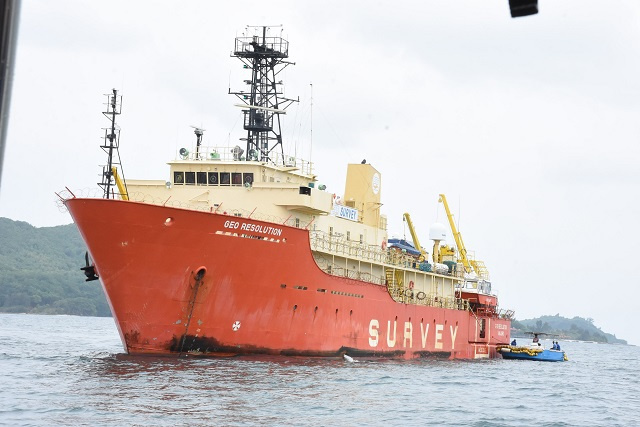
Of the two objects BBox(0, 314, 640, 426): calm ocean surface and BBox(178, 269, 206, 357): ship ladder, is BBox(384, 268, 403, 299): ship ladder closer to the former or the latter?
BBox(0, 314, 640, 426): calm ocean surface

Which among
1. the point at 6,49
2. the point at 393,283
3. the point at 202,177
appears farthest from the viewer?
the point at 393,283

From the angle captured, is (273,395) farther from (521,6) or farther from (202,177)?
(521,6)

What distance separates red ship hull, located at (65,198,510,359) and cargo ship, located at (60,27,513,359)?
37 mm

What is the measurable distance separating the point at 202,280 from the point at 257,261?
2.10 meters

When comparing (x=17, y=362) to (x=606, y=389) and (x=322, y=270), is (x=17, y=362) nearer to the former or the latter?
(x=322, y=270)

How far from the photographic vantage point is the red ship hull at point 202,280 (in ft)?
89.8

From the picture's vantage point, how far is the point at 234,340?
2886 centimetres

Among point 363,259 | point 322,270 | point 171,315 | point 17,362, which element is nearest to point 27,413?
point 171,315

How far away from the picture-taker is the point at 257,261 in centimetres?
2906

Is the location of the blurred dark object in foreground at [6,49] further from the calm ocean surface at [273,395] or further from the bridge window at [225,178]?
the bridge window at [225,178]

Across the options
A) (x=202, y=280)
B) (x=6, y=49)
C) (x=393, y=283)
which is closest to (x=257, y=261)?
(x=202, y=280)

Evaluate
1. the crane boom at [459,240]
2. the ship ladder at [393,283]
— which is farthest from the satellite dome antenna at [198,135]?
the crane boom at [459,240]

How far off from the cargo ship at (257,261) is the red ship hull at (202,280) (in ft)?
0.12

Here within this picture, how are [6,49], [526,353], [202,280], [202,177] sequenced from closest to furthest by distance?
[6,49] → [202,280] → [202,177] → [526,353]
